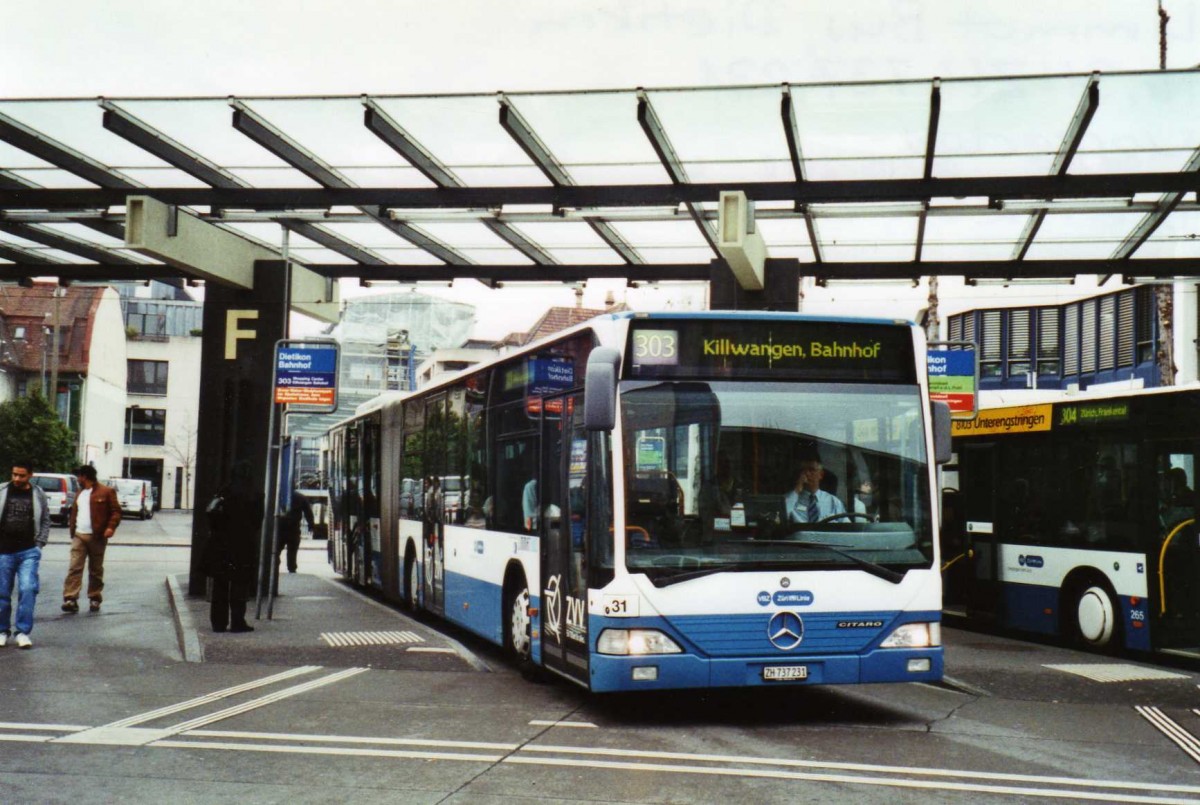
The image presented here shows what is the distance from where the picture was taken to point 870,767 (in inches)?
293

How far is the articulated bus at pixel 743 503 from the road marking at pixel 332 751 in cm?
130

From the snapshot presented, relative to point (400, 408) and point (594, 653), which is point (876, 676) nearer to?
point (594, 653)

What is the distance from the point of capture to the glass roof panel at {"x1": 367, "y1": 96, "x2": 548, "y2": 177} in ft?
41.0

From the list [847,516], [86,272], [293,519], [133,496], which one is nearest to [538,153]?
[847,516]

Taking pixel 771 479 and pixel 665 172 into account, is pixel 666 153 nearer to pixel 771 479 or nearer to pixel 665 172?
pixel 665 172

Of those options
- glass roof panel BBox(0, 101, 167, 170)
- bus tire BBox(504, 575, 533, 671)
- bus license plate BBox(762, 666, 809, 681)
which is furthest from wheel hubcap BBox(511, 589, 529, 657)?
glass roof panel BBox(0, 101, 167, 170)

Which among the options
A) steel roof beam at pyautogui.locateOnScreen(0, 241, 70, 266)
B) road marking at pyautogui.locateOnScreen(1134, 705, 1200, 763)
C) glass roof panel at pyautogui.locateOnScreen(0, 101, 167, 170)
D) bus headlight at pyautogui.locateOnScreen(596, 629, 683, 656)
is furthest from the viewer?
steel roof beam at pyautogui.locateOnScreen(0, 241, 70, 266)

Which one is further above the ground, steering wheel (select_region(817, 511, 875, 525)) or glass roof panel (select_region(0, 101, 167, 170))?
glass roof panel (select_region(0, 101, 167, 170))

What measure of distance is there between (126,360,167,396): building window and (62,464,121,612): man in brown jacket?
76.9m

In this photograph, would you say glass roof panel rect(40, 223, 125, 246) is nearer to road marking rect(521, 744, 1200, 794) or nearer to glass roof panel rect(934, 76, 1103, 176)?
glass roof panel rect(934, 76, 1103, 176)

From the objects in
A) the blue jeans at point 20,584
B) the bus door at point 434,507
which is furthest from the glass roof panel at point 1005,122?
the blue jeans at point 20,584

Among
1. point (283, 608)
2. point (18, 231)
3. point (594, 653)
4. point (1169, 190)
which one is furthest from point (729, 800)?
point (18, 231)

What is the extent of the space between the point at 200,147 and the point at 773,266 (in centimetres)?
660

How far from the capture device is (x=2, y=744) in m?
7.79
